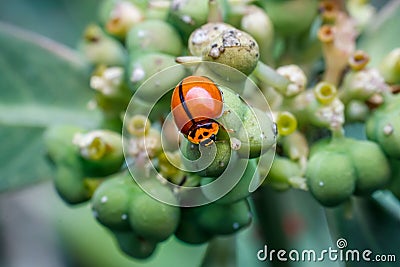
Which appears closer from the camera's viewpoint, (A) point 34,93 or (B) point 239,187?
(B) point 239,187

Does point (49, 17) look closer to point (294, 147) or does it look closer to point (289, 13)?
point (289, 13)

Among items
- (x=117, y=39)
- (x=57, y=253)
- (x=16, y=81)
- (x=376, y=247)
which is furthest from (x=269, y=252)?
(x=57, y=253)

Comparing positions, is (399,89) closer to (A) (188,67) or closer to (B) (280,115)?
(B) (280,115)

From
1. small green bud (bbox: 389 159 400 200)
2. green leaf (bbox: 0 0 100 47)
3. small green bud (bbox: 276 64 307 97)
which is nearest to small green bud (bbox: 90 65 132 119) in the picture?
small green bud (bbox: 276 64 307 97)

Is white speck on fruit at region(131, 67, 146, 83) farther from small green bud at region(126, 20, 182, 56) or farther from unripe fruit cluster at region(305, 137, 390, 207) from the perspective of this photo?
unripe fruit cluster at region(305, 137, 390, 207)

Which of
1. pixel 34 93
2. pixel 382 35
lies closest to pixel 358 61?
pixel 382 35

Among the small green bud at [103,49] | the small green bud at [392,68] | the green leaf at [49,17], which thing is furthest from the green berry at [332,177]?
the green leaf at [49,17]

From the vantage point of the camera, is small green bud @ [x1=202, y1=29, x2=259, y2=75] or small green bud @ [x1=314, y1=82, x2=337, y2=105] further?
small green bud @ [x1=314, y1=82, x2=337, y2=105]
